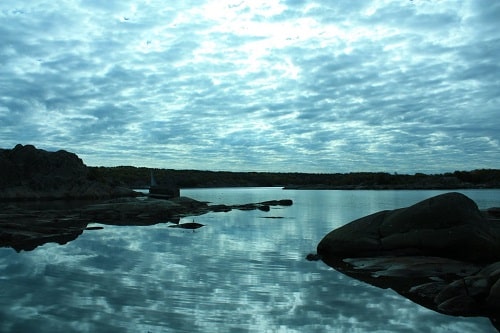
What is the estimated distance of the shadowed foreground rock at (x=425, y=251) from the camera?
1299 centimetres

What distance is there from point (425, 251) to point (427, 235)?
0.66m

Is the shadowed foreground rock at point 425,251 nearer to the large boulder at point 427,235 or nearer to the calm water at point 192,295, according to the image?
the large boulder at point 427,235

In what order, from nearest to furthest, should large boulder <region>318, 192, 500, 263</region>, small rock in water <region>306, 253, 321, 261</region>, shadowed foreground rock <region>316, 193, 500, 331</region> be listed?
shadowed foreground rock <region>316, 193, 500, 331</region> < large boulder <region>318, 192, 500, 263</region> < small rock in water <region>306, 253, 321, 261</region>

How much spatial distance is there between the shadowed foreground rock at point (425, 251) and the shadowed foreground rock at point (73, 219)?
50.1 ft

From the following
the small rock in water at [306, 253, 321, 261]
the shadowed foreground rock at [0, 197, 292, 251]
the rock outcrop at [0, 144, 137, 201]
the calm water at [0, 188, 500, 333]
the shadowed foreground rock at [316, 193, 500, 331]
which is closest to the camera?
the calm water at [0, 188, 500, 333]

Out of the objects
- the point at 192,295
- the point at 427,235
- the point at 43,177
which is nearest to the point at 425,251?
the point at 427,235

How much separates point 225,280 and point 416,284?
20.2ft

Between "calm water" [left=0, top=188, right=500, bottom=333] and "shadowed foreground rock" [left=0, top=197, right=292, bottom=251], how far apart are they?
2.99 meters

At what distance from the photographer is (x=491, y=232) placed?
A: 744 inches

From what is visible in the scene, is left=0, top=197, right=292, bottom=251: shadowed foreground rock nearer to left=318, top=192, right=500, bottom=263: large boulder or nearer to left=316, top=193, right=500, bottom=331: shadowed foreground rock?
left=318, top=192, right=500, bottom=263: large boulder

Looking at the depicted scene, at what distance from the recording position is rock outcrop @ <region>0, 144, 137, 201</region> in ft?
249

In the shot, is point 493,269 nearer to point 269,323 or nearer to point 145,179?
point 269,323

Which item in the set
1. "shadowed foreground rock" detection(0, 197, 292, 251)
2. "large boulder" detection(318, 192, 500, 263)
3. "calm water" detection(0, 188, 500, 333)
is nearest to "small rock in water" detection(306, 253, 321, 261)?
"large boulder" detection(318, 192, 500, 263)

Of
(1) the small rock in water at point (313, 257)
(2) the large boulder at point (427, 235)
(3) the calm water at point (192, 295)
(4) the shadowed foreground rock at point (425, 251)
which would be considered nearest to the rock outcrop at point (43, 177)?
(3) the calm water at point (192, 295)
